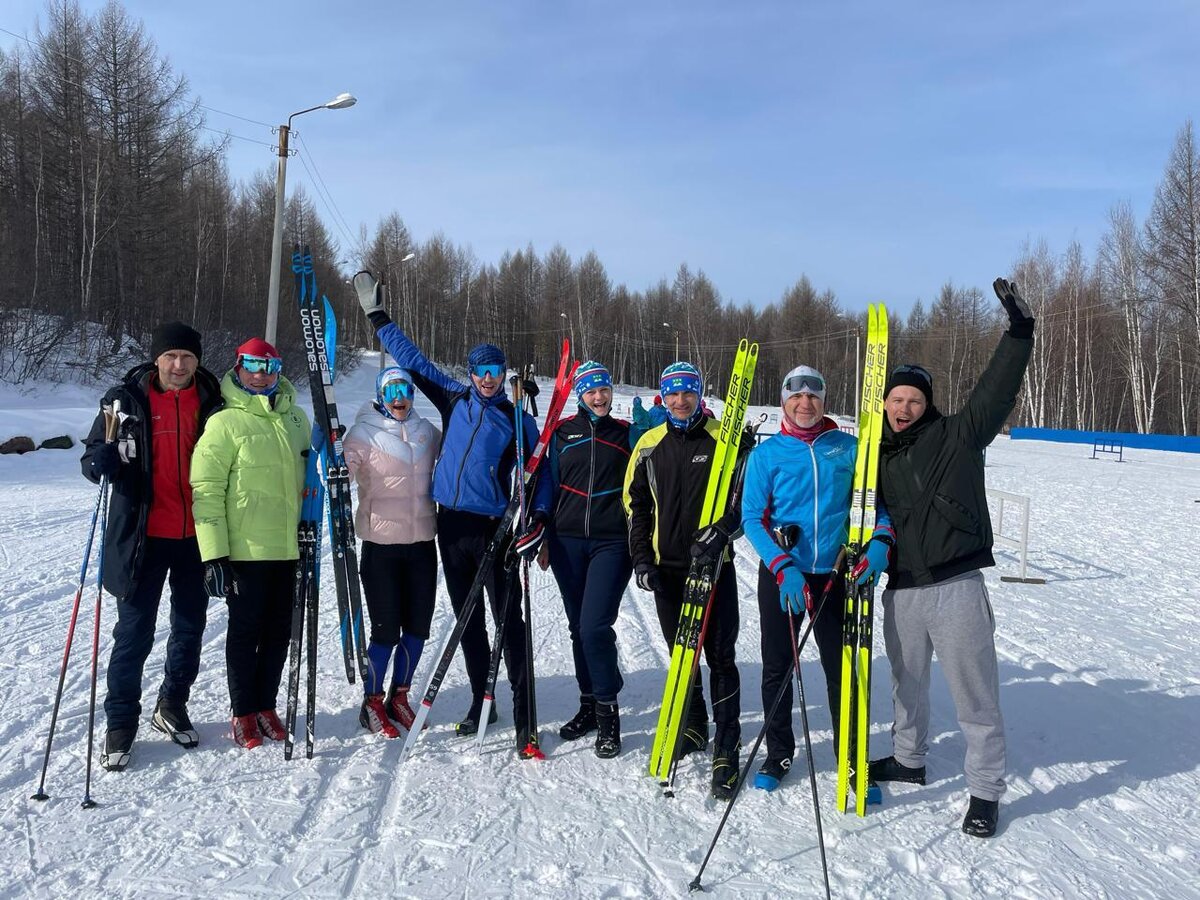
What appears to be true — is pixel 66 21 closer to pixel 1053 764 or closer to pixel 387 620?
pixel 387 620

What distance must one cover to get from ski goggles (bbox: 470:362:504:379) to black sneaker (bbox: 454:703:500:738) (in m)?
1.69

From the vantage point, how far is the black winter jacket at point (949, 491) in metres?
2.98

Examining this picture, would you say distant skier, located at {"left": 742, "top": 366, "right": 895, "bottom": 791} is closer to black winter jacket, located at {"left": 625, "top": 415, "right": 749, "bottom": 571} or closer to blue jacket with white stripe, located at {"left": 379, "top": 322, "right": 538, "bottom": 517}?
black winter jacket, located at {"left": 625, "top": 415, "right": 749, "bottom": 571}

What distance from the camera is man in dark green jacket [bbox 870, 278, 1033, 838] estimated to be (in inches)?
117

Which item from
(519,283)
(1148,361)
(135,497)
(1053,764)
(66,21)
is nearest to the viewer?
(135,497)

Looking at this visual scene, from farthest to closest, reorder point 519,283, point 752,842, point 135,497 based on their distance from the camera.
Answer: point 519,283 → point 135,497 → point 752,842

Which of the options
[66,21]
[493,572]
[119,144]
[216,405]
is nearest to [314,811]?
[493,572]

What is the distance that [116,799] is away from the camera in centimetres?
304

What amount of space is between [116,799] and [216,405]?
175cm

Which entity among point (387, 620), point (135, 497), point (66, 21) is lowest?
point (387, 620)

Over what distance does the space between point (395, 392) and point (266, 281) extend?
4165 cm

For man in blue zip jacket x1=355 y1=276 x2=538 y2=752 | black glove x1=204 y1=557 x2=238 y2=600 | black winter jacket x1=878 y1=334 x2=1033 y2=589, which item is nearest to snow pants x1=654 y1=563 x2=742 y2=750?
black winter jacket x1=878 y1=334 x2=1033 y2=589

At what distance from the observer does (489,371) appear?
380 centimetres

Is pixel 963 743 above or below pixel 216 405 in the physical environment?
below
